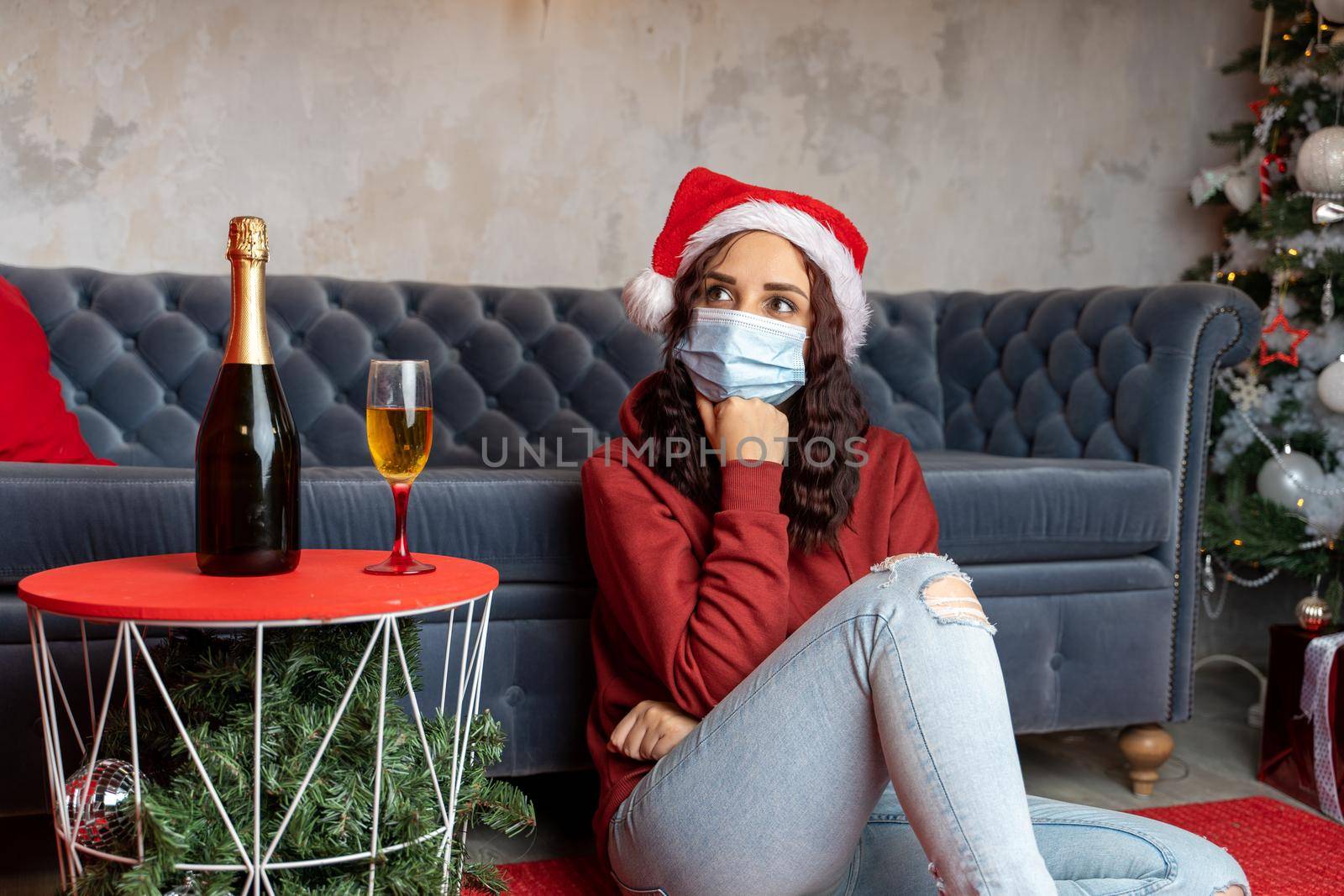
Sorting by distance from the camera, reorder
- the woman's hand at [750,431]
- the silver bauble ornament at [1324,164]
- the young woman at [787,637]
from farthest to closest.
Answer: the silver bauble ornament at [1324,164], the woman's hand at [750,431], the young woman at [787,637]

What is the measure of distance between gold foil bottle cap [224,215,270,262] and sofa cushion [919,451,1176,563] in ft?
4.07

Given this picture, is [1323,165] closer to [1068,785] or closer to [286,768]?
[1068,785]

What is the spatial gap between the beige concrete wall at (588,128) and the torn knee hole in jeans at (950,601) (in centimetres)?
209

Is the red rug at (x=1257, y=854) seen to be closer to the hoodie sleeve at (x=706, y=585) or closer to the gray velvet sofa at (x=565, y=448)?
the gray velvet sofa at (x=565, y=448)

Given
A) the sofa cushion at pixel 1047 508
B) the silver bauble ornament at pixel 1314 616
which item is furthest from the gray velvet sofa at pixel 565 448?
the silver bauble ornament at pixel 1314 616

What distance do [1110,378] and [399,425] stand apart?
5.67 feet

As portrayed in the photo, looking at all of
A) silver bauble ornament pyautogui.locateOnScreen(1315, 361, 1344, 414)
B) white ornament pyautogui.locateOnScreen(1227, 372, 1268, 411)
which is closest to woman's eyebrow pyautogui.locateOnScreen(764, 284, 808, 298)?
silver bauble ornament pyautogui.locateOnScreen(1315, 361, 1344, 414)

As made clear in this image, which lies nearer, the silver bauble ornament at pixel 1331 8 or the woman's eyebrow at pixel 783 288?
the woman's eyebrow at pixel 783 288

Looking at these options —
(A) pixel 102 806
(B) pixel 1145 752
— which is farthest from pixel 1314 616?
(A) pixel 102 806

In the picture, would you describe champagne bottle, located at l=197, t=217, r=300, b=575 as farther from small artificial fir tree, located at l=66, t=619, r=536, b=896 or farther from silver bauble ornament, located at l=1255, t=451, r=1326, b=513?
silver bauble ornament, located at l=1255, t=451, r=1326, b=513

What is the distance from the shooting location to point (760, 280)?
1.42 metres

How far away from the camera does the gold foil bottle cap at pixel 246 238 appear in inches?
40.7

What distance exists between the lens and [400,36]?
2.77 m

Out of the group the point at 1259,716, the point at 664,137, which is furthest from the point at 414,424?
the point at 1259,716
